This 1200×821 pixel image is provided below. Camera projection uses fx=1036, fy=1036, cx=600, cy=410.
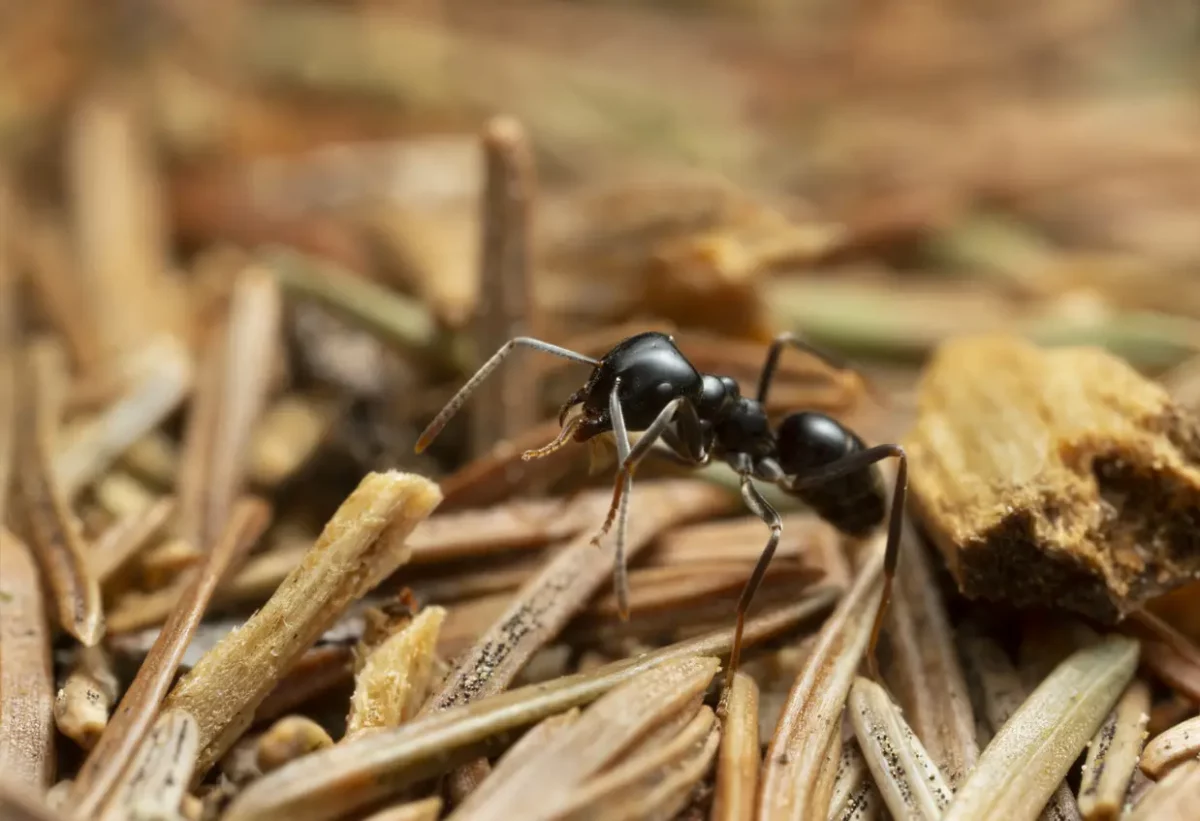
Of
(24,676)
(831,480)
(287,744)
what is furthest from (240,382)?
(831,480)

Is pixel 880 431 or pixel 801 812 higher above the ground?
pixel 880 431

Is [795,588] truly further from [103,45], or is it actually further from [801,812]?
[103,45]

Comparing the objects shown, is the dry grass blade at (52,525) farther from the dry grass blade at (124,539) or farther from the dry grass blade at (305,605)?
the dry grass blade at (305,605)

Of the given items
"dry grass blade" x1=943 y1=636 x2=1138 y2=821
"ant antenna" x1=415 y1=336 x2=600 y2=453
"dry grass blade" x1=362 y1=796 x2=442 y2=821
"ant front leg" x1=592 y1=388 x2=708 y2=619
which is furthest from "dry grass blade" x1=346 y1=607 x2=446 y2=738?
"dry grass blade" x1=943 y1=636 x2=1138 y2=821

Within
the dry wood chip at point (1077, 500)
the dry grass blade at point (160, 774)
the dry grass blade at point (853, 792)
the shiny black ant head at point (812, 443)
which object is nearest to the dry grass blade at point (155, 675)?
Answer: the dry grass blade at point (160, 774)

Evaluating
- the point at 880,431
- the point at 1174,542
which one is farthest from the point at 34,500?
the point at 1174,542
